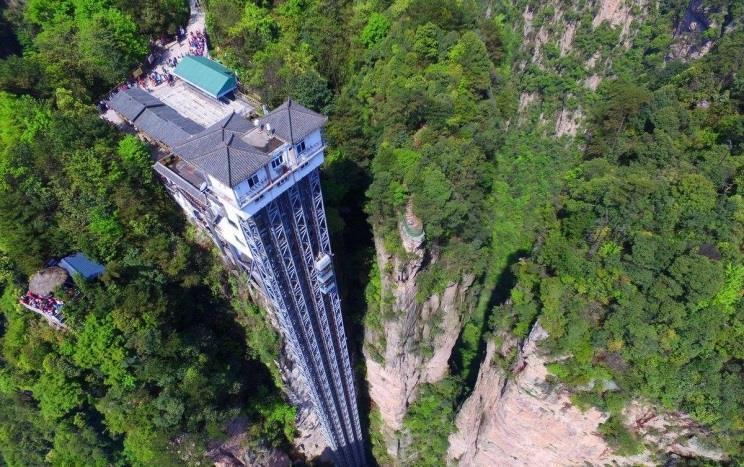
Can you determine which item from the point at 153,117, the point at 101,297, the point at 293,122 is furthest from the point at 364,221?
the point at 101,297

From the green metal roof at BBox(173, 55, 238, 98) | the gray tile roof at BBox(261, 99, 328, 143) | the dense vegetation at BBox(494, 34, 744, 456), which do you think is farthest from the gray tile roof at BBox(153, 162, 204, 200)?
the dense vegetation at BBox(494, 34, 744, 456)

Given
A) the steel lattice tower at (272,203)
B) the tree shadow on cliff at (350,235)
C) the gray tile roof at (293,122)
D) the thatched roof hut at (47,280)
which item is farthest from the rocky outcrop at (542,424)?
the thatched roof hut at (47,280)

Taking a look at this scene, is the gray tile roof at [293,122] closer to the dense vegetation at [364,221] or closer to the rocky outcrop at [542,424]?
the dense vegetation at [364,221]

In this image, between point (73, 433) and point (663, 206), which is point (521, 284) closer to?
point (663, 206)

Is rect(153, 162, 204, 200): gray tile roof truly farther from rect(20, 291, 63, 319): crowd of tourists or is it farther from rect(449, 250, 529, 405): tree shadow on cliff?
rect(449, 250, 529, 405): tree shadow on cliff

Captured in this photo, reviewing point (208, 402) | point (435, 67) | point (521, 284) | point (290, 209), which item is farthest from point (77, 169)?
point (521, 284)

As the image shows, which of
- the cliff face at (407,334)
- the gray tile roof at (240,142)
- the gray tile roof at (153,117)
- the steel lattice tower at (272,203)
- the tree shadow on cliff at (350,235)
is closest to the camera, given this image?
the gray tile roof at (240,142)
